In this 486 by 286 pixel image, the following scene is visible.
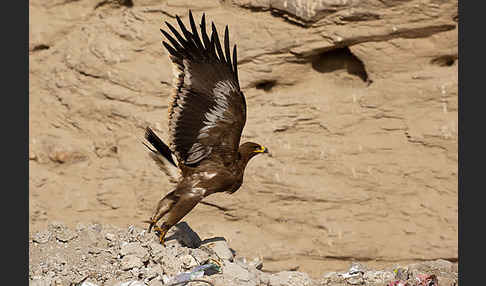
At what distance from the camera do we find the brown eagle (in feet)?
21.3

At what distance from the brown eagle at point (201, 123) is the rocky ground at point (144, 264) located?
1.02ft

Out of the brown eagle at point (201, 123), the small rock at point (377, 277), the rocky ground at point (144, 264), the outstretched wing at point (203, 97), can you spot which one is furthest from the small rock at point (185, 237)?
the small rock at point (377, 277)

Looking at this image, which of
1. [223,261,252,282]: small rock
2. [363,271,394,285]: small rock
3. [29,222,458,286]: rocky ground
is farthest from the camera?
[363,271,394,285]: small rock

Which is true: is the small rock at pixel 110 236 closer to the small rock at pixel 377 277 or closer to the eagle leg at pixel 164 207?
the eagle leg at pixel 164 207

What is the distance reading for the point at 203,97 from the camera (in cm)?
654

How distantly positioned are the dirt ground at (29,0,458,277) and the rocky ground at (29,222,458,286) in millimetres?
1708

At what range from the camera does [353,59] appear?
365 inches

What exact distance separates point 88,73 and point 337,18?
320 centimetres

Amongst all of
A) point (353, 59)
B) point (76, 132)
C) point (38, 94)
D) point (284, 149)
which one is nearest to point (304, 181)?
point (284, 149)

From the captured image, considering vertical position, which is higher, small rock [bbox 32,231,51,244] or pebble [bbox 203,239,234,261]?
small rock [bbox 32,231,51,244]

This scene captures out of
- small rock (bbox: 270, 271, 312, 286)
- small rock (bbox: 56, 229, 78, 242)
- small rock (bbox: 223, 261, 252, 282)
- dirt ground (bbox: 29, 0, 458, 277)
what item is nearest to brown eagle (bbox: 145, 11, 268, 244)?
small rock (bbox: 223, 261, 252, 282)

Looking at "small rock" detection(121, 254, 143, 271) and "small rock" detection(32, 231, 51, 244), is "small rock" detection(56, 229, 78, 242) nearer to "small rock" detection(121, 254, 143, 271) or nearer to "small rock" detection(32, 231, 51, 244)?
"small rock" detection(32, 231, 51, 244)

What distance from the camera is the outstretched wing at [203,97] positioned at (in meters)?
6.48

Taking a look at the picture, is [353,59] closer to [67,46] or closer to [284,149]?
[284,149]
